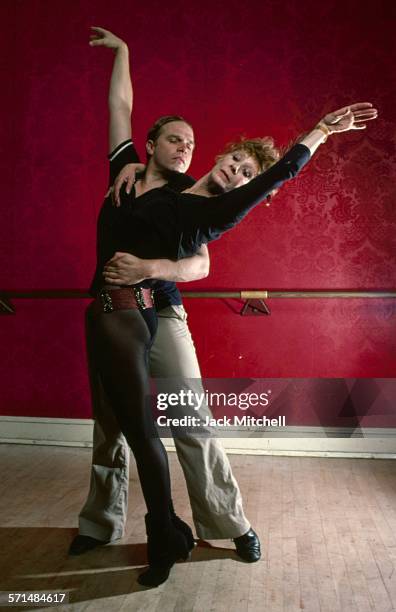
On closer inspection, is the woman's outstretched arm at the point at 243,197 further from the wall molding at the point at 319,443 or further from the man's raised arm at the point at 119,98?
the wall molding at the point at 319,443

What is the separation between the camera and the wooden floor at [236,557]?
1699 millimetres

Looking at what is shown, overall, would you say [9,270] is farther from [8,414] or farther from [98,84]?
[98,84]

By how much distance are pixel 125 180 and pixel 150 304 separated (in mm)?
410

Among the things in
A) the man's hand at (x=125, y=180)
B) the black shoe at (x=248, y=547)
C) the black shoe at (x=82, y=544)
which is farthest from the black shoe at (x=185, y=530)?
the man's hand at (x=125, y=180)

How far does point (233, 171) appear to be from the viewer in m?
1.93

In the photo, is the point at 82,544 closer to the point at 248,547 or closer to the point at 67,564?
the point at 67,564

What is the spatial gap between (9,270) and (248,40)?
5.77 ft

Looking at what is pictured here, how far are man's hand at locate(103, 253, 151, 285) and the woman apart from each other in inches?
1.5

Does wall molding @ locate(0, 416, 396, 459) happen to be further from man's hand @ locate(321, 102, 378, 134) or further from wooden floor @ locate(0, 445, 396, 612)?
man's hand @ locate(321, 102, 378, 134)

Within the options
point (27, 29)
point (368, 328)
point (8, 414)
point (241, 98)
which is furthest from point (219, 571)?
point (27, 29)

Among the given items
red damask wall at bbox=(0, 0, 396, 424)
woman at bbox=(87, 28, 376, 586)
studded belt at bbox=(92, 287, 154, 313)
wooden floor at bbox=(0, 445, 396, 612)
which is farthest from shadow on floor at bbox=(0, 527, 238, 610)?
red damask wall at bbox=(0, 0, 396, 424)

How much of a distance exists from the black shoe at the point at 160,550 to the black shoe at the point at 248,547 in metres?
0.25

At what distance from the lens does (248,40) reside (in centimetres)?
322

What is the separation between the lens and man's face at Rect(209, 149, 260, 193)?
6.30 ft
